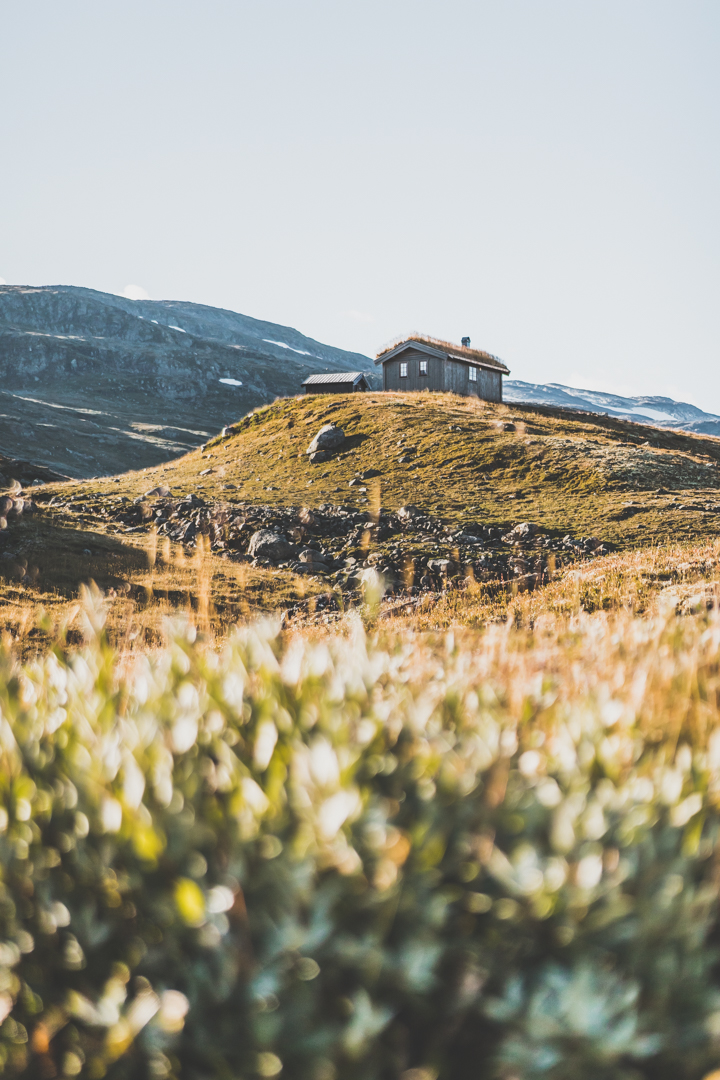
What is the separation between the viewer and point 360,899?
1958 millimetres

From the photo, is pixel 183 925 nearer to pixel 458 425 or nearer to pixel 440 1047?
pixel 440 1047

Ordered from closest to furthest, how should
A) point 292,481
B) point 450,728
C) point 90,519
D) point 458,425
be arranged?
1. point 450,728
2. point 90,519
3. point 292,481
4. point 458,425

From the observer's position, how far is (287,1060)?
1911 millimetres

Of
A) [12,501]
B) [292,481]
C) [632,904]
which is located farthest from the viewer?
[292,481]

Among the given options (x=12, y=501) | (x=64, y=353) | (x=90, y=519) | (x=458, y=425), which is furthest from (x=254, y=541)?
(x=64, y=353)

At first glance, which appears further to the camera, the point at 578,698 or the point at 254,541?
the point at 254,541

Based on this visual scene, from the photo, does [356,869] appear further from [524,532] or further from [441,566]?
[524,532]

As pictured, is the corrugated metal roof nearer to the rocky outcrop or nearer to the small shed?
the small shed

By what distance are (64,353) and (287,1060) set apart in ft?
599

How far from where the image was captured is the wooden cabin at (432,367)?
160 ft

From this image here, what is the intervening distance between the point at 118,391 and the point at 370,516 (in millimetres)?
140378

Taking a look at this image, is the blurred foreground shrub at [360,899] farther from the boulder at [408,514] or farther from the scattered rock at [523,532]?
the boulder at [408,514]

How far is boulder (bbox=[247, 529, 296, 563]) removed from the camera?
821 inches

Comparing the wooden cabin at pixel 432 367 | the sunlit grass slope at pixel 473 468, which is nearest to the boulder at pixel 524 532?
the sunlit grass slope at pixel 473 468
